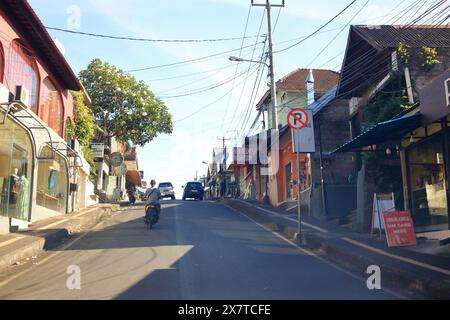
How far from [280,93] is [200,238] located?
Result: 2439 centimetres

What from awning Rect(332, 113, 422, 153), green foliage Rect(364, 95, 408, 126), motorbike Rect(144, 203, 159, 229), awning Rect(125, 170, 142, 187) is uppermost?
awning Rect(125, 170, 142, 187)

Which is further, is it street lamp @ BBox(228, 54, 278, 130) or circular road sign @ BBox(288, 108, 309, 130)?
street lamp @ BBox(228, 54, 278, 130)

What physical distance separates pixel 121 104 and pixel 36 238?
21.1m

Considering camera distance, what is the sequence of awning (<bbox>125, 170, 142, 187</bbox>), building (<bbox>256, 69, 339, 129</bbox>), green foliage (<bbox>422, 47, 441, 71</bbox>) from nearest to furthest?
green foliage (<bbox>422, 47, 441, 71</bbox>) → building (<bbox>256, 69, 339, 129</bbox>) → awning (<bbox>125, 170, 142, 187</bbox>)

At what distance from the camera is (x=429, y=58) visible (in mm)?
14133

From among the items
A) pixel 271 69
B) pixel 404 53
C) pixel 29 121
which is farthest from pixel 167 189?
pixel 404 53

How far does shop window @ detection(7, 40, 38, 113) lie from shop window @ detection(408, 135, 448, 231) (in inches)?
470

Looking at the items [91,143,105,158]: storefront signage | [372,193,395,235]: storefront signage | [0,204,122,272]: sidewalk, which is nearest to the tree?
[91,143,105,158]: storefront signage

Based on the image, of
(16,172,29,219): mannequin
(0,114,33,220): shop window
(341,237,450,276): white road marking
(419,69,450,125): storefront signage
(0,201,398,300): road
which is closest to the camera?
(0,201,398,300): road

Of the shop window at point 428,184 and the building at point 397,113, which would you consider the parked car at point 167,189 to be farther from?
the shop window at point 428,184

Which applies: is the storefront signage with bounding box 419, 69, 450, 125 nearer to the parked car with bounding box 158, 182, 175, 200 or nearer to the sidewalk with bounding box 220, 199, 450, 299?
the sidewalk with bounding box 220, 199, 450, 299

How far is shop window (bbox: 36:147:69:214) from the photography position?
16.2m

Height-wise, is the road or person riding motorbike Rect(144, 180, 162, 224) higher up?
person riding motorbike Rect(144, 180, 162, 224)
